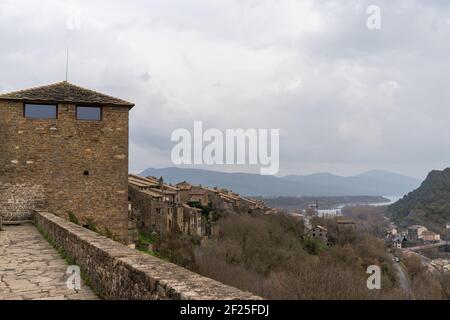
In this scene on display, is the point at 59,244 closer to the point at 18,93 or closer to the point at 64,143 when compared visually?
the point at 64,143

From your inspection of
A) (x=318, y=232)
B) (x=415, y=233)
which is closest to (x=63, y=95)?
(x=318, y=232)

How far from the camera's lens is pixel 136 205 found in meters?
37.9

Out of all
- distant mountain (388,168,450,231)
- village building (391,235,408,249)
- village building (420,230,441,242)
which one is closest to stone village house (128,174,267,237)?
village building (391,235,408,249)

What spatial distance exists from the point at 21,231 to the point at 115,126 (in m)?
4.90

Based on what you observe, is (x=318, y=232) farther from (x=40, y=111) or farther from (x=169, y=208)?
(x=40, y=111)

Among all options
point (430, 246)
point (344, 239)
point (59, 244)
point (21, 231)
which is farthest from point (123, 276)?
point (430, 246)

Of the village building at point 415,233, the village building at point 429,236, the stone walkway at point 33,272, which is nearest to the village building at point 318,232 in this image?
the village building at point 429,236

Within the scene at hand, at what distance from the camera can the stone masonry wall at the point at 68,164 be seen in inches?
569

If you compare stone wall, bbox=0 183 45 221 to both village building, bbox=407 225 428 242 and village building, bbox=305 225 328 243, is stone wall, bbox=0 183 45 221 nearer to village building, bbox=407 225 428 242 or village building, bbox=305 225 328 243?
village building, bbox=305 225 328 243

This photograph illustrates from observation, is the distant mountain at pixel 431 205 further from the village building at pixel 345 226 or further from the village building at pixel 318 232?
the village building at pixel 318 232

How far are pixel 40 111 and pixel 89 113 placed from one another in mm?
1656

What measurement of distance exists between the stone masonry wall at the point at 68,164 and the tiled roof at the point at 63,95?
0.77 feet

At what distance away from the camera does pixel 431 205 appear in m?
103

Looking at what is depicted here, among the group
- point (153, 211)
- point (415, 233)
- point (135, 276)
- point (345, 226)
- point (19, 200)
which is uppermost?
point (135, 276)
